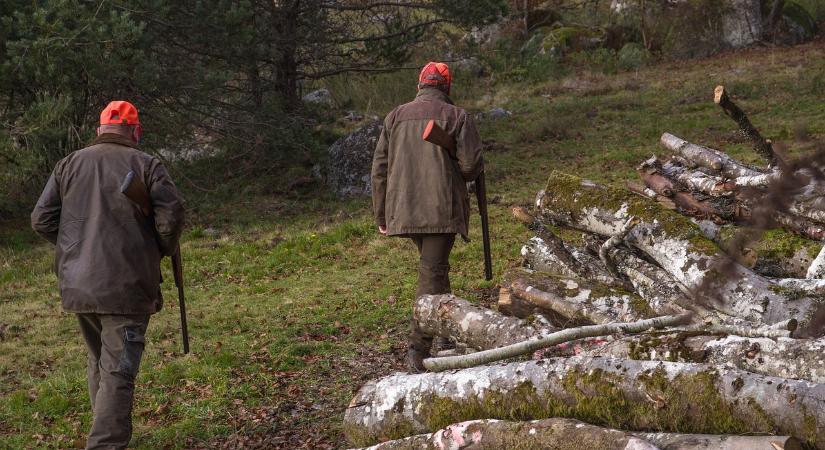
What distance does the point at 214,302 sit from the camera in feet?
34.1

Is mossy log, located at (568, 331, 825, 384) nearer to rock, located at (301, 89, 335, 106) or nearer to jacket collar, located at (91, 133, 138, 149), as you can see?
jacket collar, located at (91, 133, 138, 149)

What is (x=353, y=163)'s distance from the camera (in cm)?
1636

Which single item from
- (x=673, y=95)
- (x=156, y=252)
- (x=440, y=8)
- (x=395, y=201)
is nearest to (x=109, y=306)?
(x=156, y=252)

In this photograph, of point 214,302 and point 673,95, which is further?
point 673,95

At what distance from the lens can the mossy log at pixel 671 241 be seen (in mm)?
5617

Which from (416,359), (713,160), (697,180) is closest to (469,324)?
(416,359)

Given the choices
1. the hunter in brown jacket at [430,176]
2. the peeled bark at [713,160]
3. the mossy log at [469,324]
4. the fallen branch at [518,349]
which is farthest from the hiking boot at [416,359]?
the peeled bark at [713,160]

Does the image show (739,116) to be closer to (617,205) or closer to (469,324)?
(617,205)

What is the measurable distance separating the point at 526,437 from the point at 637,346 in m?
1.04

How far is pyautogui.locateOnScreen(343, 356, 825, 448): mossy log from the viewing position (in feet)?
12.1

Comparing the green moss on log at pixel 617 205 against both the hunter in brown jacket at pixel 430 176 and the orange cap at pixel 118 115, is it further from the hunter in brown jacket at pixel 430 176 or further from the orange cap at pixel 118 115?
the orange cap at pixel 118 115

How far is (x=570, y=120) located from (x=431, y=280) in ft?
43.6

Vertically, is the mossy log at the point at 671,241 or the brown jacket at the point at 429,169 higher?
the brown jacket at the point at 429,169

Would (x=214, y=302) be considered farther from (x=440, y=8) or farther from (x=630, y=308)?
(x=440, y=8)
